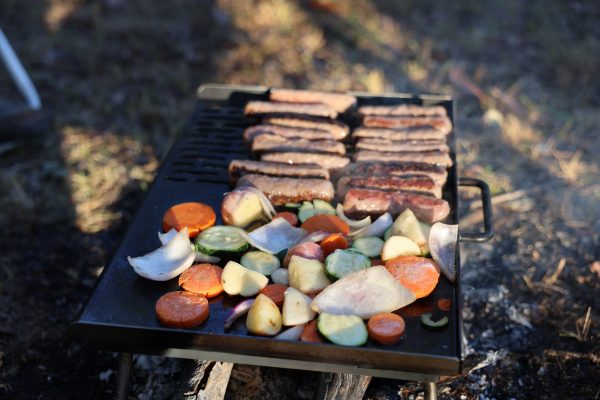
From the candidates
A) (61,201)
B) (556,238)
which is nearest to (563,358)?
(556,238)

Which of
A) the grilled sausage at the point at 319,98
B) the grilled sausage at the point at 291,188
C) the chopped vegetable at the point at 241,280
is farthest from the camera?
the grilled sausage at the point at 319,98

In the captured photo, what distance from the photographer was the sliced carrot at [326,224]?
314 cm

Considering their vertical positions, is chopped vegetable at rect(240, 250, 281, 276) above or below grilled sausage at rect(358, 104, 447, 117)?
above

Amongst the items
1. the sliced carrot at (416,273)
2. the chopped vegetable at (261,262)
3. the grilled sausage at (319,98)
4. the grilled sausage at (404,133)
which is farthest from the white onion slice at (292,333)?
the grilled sausage at (319,98)

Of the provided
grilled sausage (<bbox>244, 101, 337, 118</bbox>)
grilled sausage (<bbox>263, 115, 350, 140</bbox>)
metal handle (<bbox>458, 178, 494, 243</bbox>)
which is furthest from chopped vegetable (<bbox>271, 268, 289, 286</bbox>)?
grilled sausage (<bbox>244, 101, 337, 118</bbox>)

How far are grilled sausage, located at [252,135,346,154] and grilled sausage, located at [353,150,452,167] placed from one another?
0.49ft

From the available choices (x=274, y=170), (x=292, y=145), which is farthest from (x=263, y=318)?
(x=292, y=145)

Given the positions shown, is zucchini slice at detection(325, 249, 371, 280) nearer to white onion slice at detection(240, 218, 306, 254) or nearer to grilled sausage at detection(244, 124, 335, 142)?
white onion slice at detection(240, 218, 306, 254)

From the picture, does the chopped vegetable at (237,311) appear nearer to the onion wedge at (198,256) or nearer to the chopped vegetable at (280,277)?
the chopped vegetable at (280,277)

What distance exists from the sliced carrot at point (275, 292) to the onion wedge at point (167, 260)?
1.33ft

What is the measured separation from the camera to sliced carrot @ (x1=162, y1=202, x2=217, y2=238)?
126 inches

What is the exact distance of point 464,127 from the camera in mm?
5500

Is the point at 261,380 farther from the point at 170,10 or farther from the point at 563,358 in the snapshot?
the point at 170,10

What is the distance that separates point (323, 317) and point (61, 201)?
3.17 metres
